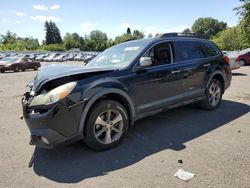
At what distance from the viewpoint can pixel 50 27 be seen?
133125mm

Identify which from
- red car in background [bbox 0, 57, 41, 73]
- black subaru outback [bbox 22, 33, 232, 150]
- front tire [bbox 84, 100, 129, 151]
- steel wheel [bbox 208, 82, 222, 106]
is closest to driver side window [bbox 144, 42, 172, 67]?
black subaru outback [bbox 22, 33, 232, 150]

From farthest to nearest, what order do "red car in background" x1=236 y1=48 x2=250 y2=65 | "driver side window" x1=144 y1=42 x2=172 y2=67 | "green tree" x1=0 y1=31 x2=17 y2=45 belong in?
"green tree" x1=0 y1=31 x2=17 y2=45
"red car in background" x1=236 y1=48 x2=250 y2=65
"driver side window" x1=144 y1=42 x2=172 y2=67

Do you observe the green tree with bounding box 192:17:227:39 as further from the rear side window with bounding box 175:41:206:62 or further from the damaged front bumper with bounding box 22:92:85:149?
the damaged front bumper with bounding box 22:92:85:149

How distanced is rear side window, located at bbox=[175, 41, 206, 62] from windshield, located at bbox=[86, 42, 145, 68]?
0.88m

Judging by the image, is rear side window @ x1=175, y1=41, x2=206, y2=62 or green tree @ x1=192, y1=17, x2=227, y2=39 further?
green tree @ x1=192, y1=17, x2=227, y2=39

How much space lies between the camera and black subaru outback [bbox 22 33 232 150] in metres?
3.87

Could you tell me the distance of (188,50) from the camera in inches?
235

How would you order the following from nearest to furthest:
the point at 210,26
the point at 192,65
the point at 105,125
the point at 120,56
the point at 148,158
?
the point at 148,158 < the point at 105,125 < the point at 120,56 < the point at 192,65 < the point at 210,26

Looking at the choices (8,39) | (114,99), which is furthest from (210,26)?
(114,99)

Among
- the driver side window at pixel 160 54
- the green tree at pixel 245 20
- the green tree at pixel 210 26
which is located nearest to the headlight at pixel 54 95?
the driver side window at pixel 160 54

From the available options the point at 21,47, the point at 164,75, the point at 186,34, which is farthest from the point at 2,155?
the point at 21,47

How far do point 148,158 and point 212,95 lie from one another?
328 cm

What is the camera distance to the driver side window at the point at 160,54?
5.14m

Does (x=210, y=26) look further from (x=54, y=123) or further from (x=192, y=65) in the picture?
(x=54, y=123)
